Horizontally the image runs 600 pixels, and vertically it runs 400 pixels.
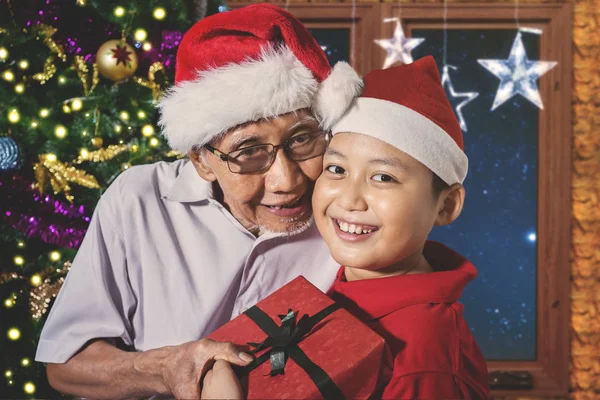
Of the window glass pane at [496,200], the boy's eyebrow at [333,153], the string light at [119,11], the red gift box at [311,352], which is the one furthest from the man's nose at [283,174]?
the window glass pane at [496,200]

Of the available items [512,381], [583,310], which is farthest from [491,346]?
[583,310]

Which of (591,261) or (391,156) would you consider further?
(591,261)

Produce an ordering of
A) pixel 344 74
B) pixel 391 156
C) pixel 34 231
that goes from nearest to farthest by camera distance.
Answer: pixel 391 156, pixel 344 74, pixel 34 231

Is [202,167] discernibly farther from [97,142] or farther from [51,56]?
[51,56]

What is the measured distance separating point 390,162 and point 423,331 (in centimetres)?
40

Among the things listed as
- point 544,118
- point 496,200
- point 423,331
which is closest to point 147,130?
point 423,331

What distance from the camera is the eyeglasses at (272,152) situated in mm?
1542

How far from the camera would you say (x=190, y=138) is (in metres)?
1.61

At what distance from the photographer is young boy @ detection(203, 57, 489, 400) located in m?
1.32

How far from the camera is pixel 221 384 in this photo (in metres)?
1.16

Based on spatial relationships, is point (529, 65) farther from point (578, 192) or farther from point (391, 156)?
point (391, 156)

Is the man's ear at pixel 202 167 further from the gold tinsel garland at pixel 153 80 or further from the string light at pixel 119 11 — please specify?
the string light at pixel 119 11

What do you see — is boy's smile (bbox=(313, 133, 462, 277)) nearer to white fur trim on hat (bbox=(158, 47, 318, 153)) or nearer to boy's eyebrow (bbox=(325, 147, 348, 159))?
boy's eyebrow (bbox=(325, 147, 348, 159))

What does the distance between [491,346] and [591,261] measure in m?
0.92
